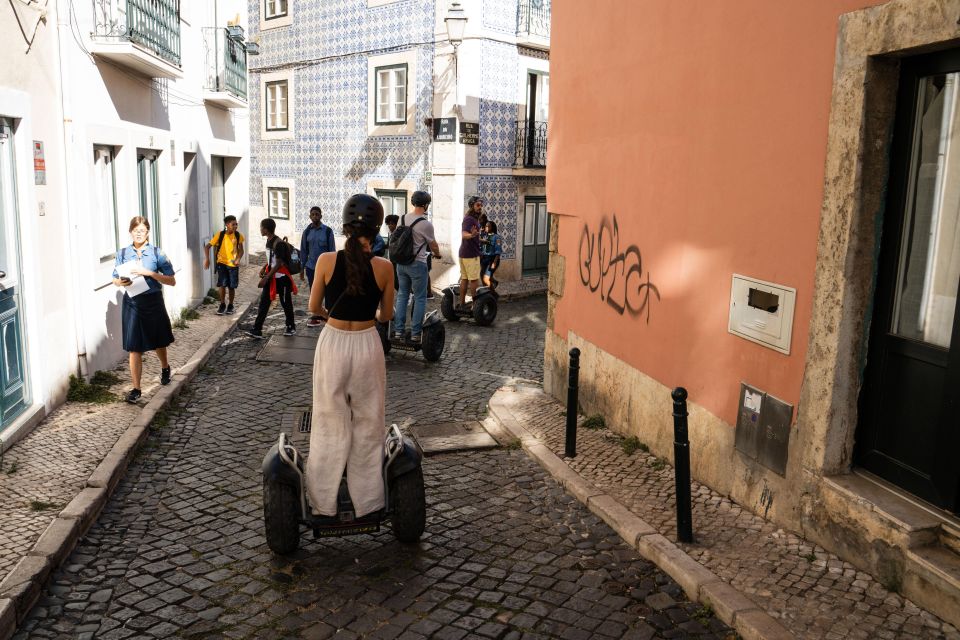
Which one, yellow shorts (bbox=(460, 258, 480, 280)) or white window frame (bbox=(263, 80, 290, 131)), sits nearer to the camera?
yellow shorts (bbox=(460, 258, 480, 280))

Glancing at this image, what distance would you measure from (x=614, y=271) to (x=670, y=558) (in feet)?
10.0

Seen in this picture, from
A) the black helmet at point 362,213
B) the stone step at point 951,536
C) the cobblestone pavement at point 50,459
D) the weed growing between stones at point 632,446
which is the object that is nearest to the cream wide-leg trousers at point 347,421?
the black helmet at point 362,213

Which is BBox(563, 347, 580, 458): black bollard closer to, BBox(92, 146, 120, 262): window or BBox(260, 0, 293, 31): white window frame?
BBox(92, 146, 120, 262): window

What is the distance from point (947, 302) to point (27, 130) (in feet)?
22.2

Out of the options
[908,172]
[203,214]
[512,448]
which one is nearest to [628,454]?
[512,448]

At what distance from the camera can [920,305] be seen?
424 centimetres

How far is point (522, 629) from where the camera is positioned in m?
3.91

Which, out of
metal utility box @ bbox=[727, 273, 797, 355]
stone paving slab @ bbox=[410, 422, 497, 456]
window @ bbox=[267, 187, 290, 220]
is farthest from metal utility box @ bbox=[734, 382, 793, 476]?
window @ bbox=[267, 187, 290, 220]

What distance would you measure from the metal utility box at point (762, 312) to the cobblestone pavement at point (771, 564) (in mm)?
1100

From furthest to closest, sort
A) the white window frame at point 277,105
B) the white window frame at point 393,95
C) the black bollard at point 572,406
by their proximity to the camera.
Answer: the white window frame at point 277,105 < the white window frame at point 393,95 < the black bollard at point 572,406

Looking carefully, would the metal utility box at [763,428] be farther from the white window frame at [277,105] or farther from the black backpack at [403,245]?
the white window frame at [277,105]

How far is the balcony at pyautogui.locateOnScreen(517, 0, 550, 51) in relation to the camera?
1692 cm

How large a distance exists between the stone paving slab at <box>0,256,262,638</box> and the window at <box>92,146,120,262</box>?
56.9 inches

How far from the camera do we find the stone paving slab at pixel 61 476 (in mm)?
4285
